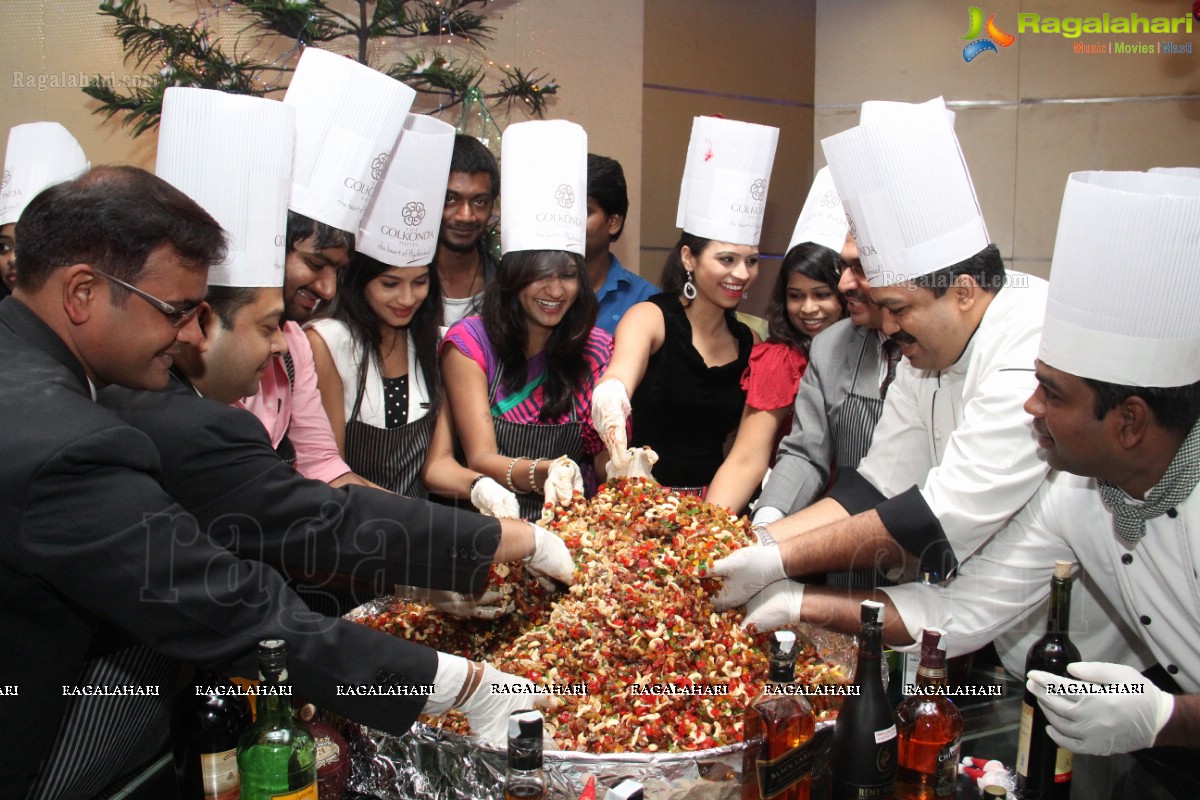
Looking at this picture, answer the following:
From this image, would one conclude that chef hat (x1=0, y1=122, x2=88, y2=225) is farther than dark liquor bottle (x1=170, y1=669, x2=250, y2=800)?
Yes

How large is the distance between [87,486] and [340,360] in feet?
4.38

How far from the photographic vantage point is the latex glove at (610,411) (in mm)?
2322

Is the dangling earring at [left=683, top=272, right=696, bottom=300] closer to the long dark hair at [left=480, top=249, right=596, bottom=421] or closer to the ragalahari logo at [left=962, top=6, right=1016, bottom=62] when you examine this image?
the long dark hair at [left=480, top=249, right=596, bottom=421]

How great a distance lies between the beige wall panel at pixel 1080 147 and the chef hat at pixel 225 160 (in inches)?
149

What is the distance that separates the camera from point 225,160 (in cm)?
196

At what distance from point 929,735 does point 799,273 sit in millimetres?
1693

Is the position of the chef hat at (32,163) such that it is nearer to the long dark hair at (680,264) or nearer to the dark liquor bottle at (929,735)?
the long dark hair at (680,264)

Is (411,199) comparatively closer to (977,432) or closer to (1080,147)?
(977,432)

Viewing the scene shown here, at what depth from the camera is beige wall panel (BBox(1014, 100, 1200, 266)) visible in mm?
4328

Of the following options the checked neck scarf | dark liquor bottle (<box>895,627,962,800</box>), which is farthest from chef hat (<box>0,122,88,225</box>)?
the checked neck scarf

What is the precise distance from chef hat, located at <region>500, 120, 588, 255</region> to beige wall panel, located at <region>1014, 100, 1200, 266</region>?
2.78 metres

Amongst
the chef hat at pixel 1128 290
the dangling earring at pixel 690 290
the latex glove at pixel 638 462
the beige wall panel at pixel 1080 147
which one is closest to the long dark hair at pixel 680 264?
the dangling earring at pixel 690 290

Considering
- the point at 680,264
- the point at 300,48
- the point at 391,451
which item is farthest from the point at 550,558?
the point at 300,48

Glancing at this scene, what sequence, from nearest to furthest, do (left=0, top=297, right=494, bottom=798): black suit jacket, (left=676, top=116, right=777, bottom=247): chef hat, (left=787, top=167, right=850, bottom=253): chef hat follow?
(left=0, top=297, right=494, bottom=798): black suit jacket
(left=787, top=167, right=850, bottom=253): chef hat
(left=676, top=116, right=777, bottom=247): chef hat
